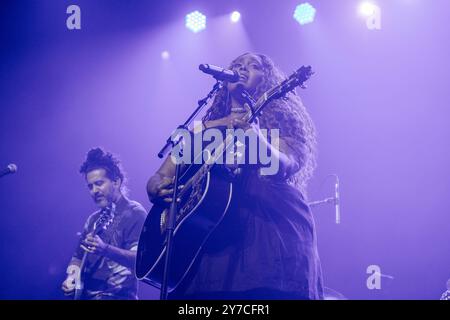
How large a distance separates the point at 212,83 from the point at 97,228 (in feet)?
6.23

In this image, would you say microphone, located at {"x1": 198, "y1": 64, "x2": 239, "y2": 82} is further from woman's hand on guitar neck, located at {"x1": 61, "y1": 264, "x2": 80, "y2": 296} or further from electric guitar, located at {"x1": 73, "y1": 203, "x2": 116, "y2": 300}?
woman's hand on guitar neck, located at {"x1": 61, "y1": 264, "x2": 80, "y2": 296}

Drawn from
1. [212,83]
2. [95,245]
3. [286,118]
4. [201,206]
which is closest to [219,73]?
[286,118]

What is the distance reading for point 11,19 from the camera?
504 centimetres

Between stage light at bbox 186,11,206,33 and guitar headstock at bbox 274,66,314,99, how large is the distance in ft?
9.52

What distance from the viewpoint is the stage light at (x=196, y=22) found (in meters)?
5.20

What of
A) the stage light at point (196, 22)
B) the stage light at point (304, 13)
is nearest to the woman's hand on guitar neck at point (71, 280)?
the stage light at point (196, 22)

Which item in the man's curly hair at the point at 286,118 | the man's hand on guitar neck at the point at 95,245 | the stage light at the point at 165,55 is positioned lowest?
the man's hand on guitar neck at the point at 95,245

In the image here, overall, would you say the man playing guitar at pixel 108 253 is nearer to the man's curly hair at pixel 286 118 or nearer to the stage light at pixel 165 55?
the man's curly hair at pixel 286 118

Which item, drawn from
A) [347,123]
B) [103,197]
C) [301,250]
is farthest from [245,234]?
[347,123]

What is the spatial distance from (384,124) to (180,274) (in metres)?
2.94

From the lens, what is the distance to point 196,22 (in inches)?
205

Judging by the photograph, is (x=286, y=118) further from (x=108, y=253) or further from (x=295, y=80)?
(x=108, y=253)

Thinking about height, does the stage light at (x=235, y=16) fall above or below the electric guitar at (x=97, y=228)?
above

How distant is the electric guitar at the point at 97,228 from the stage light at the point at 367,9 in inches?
111
